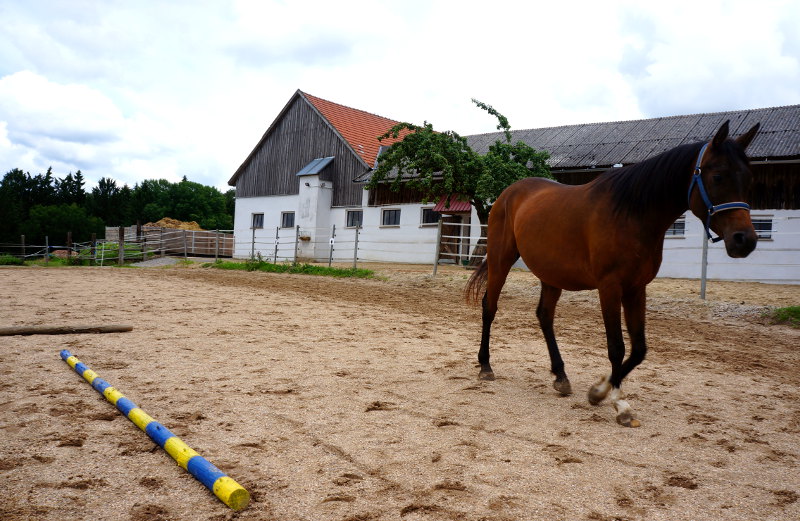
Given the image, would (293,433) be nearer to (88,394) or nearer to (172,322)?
(88,394)

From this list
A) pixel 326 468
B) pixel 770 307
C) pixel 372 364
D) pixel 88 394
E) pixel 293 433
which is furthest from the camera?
pixel 770 307

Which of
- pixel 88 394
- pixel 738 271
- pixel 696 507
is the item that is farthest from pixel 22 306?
pixel 738 271

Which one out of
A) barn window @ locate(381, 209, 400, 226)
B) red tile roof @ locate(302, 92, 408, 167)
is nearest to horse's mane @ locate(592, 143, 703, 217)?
barn window @ locate(381, 209, 400, 226)

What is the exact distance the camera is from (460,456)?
256cm

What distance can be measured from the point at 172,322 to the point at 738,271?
47.3ft

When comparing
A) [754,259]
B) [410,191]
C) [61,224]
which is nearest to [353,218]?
[410,191]

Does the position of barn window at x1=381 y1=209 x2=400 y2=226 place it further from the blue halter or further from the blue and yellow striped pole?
the blue and yellow striped pole

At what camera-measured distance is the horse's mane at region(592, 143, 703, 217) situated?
3.25m

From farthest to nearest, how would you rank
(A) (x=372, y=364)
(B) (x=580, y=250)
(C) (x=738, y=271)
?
(C) (x=738, y=271) < (A) (x=372, y=364) < (B) (x=580, y=250)

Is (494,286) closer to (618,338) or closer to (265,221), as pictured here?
(618,338)

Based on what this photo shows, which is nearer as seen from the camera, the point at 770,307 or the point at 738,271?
the point at 770,307

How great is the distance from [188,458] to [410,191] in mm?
20318

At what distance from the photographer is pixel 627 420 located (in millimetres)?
3160

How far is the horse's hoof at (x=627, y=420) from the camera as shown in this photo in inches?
123
